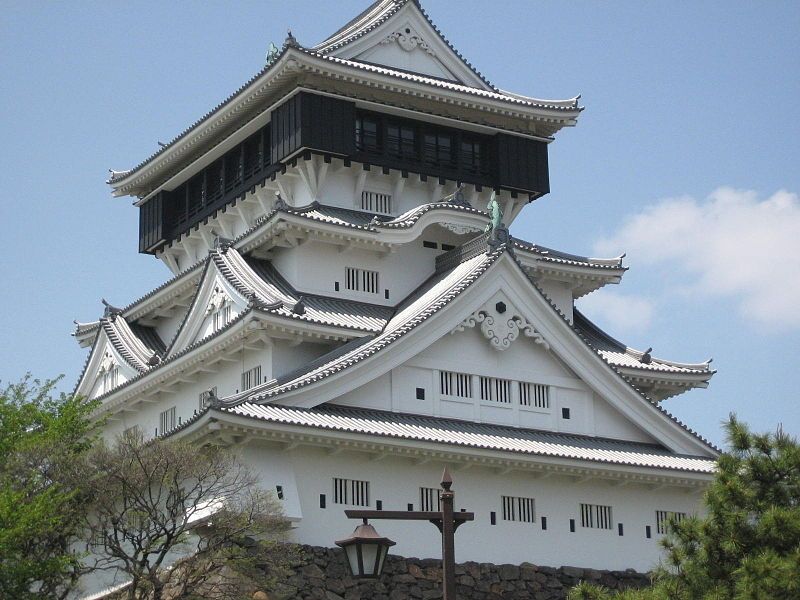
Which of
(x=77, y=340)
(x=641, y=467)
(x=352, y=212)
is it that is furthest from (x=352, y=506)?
(x=77, y=340)

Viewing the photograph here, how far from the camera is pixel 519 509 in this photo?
32.0 metres

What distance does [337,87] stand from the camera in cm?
3778

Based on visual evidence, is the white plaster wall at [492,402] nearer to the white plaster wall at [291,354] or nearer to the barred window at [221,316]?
the white plaster wall at [291,354]

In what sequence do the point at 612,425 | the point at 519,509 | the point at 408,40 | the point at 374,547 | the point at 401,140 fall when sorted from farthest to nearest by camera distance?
the point at 408,40 → the point at 401,140 → the point at 612,425 → the point at 519,509 → the point at 374,547

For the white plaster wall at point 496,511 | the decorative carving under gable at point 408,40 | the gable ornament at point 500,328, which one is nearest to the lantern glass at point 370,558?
the white plaster wall at point 496,511

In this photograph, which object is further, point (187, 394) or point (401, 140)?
point (401, 140)

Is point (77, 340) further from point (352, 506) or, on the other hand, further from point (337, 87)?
point (352, 506)

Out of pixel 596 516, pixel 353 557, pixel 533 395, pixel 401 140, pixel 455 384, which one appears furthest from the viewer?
pixel 401 140

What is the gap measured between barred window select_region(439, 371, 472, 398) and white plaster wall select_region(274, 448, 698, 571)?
1870 mm

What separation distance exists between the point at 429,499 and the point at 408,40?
49.3ft

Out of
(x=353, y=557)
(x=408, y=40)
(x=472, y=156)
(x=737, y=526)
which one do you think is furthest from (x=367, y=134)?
(x=353, y=557)

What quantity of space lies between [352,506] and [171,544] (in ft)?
16.6

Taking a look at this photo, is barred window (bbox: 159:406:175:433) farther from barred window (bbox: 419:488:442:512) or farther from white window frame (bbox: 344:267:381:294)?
barred window (bbox: 419:488:442:512)

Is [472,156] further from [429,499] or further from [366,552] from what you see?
[366,552]
